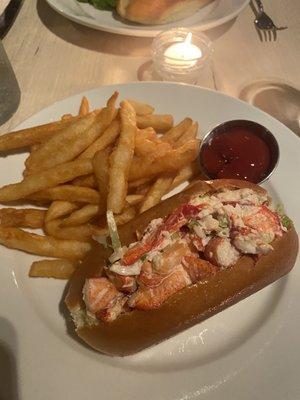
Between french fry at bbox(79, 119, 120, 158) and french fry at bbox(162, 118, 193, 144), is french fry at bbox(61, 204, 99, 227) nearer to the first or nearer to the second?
french fry at bbox(79, 119, 120, 158)

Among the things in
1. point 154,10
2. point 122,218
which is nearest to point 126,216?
point 122,218

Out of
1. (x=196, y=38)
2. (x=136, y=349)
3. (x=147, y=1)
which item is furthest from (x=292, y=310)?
(x=147, y=1)

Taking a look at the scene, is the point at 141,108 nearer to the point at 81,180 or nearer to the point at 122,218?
the point at 81,180

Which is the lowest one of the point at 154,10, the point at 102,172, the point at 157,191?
the point at 157,191

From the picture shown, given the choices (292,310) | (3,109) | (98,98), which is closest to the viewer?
A: (292,310)

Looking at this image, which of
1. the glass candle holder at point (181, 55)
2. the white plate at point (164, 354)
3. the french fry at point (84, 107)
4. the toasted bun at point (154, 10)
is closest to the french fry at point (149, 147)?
the french fry at point (84, 107)

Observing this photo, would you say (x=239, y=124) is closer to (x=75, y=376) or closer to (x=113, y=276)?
(x=113, y=276)

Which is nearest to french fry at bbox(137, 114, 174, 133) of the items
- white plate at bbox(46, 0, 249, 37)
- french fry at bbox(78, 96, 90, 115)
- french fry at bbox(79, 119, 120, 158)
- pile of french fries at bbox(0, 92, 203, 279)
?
pile of french fries at bbox(0, 92, 203, 279)

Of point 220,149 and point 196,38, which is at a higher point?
point 196,38
